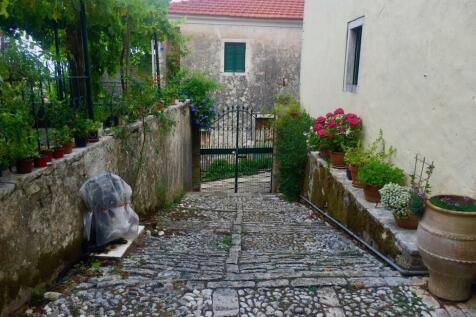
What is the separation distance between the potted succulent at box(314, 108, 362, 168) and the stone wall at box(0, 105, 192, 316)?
3.33 meters

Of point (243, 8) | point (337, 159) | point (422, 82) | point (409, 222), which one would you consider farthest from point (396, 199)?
point (243, 8)

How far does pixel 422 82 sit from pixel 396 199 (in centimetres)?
153

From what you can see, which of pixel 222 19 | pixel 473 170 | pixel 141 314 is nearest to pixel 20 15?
pixel 141 314

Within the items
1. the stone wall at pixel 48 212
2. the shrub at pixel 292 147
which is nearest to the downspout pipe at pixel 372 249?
the shrub at pixel 292 147

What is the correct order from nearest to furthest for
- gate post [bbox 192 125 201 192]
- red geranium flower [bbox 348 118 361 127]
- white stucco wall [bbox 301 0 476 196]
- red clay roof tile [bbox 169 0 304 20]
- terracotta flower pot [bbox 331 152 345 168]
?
white stucco wall [bbox 301 0 476 196] → red geranium flower [bbox 348 118 361 127] → terracotta flower pot [bbox 331 152 345 168] → gate post [bbox 192 125 201 192] → red clay roof tile [bbox 169 0 304 20]

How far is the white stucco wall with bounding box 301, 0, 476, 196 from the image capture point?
3.61 meters

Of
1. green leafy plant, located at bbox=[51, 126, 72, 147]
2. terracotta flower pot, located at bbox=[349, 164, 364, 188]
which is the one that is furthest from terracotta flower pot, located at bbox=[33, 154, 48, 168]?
terracotta flower pot, located at bbox=[349, 164, 364, 188]

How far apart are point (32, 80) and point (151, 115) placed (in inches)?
112

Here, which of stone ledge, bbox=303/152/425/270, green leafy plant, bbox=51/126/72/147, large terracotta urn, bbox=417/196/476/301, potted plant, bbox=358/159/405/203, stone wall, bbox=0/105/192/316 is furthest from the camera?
potted plant, bbox=358/159/405/203

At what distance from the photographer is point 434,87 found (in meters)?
4.16

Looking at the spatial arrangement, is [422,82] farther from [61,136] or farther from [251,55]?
[251,55]

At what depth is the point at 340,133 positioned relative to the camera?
668 cm

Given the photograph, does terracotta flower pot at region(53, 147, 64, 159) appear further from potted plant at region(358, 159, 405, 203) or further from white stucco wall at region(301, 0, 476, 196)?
white stucco wall at region(301, 0, 476, 196)

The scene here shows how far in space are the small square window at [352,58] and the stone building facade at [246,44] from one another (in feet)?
23.8
